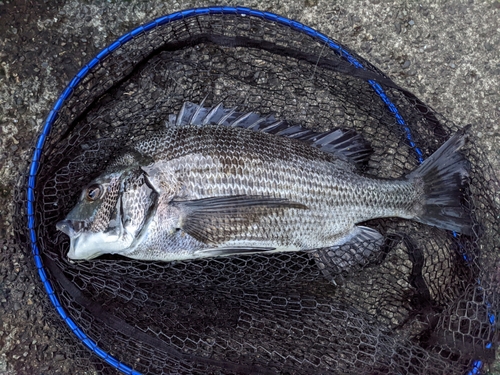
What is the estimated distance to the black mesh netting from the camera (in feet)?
6.86

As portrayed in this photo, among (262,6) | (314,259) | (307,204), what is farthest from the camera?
(262,6)

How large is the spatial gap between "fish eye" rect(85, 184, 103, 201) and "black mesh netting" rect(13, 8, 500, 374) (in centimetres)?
19

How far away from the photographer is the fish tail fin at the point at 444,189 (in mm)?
2203

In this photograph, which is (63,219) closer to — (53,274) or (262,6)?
(53,274)

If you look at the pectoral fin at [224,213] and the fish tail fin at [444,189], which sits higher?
the fish tail fin at [444,189]

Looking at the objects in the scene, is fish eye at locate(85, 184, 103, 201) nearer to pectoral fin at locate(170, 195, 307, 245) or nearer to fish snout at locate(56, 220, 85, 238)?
fish snout at locate(56, 220, 85, 238)

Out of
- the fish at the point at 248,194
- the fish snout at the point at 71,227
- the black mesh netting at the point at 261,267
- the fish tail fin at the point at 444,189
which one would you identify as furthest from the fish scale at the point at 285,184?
the fish snout at the point at 71,227

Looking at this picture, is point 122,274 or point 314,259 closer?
point 122,274

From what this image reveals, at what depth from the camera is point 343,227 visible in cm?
223

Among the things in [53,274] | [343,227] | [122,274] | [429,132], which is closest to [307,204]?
[343,227]

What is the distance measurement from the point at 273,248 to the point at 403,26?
1704mm

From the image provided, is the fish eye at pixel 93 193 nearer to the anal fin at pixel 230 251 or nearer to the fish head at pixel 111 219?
the fish head at pixel 111 219

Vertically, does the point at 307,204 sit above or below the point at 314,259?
above

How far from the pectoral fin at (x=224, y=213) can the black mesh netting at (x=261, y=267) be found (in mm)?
252
